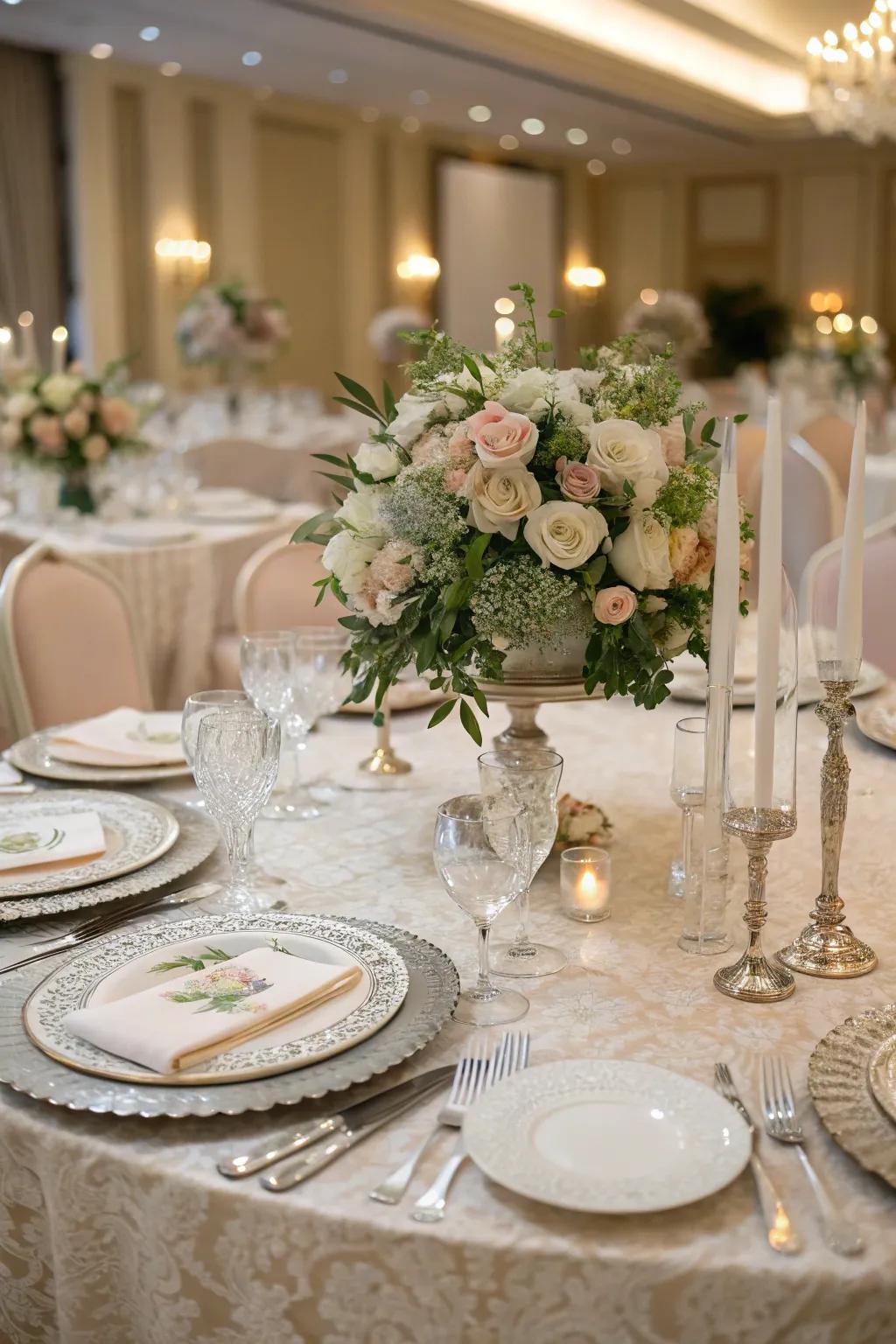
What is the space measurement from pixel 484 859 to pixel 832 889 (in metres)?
0.37

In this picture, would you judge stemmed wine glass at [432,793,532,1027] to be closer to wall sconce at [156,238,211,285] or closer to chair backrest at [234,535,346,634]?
chair backrest at [234,535,346,634]

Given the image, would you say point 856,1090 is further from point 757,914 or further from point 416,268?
point 416,268

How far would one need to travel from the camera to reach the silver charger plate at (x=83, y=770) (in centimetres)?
192

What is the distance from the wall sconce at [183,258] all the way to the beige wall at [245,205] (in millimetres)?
63

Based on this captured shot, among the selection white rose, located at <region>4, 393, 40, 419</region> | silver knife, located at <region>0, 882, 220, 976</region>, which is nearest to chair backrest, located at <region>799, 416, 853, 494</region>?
white rose, located at <region>4, 393, 40, 419</region>

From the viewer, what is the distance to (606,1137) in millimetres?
998

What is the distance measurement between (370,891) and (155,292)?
9291 millimetres

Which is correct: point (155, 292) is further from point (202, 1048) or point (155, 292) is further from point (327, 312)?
point (202, 1048)

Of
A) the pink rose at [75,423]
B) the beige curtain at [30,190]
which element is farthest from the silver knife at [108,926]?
the beige curtain at [30,190]

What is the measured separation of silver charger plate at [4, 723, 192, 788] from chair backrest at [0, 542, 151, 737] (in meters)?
0.53

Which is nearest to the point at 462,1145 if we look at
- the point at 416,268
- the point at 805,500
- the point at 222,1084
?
the point at 222,1084

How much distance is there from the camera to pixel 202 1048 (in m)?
1.09

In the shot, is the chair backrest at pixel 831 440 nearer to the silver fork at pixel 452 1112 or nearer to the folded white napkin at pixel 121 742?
the folded white napkin at pixel 121 742

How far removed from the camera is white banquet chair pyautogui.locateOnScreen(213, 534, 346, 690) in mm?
2961
